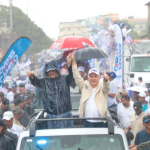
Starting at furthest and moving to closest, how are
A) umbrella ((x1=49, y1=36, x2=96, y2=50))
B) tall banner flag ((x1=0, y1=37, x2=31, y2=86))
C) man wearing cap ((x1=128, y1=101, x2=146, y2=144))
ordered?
umbrella ((x1=49, y1=36, x2=96, y2=50)) → tall banner flag ((x1=0, y1=37, x2=31, y2=86)) → man wearing cap ((x1=128, y1=101, x2=146, y2=144))

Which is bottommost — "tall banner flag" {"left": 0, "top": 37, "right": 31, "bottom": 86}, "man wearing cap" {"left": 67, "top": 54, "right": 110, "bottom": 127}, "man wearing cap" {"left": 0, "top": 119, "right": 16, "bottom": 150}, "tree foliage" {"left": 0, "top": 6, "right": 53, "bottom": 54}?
"man wearing cap" {"left": 0, "top": 119, "right": 16, "bottom": 150}

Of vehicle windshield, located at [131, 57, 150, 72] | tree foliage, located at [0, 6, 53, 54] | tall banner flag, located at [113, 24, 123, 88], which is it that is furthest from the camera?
tree foliage, located at [0, 6, 53, 54]

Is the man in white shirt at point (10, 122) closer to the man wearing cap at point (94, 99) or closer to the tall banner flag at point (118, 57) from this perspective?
the man wearing cap at point (94, 99)

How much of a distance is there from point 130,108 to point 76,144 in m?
3.58

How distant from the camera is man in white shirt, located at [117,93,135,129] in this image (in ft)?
23.9

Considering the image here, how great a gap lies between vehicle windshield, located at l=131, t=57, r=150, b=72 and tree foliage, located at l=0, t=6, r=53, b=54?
116 ft

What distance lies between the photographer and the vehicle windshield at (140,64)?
55.9 feet

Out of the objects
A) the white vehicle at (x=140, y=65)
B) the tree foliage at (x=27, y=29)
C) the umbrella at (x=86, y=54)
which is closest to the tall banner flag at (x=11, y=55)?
the umbrella at (x=86, y=54)

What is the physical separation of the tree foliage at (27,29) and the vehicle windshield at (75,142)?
47388 millimetres

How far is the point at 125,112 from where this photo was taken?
24.1 ft

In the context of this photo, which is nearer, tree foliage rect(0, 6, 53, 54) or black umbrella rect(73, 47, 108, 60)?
black umbrella rect(73, 47, 108, 60)

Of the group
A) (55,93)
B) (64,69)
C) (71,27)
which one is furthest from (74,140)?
(71,27)

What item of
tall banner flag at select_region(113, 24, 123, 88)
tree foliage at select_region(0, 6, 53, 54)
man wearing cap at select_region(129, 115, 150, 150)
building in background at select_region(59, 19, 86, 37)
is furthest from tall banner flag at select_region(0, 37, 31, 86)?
building in background at select_region(59, 19, 86, 37)

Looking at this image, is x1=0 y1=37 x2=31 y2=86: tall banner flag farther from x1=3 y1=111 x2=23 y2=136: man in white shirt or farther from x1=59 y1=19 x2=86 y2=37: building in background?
x1=59 y1=19 x2=86 y2=37: building in background
